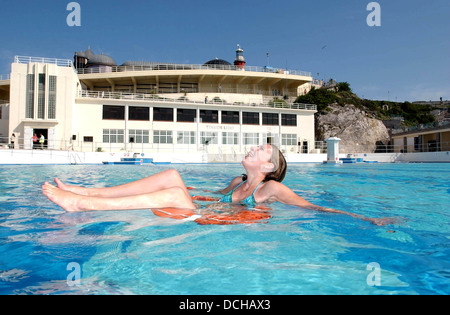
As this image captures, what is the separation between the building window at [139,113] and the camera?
28000 millimetres

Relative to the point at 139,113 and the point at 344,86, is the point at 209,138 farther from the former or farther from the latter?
the point at 344,86

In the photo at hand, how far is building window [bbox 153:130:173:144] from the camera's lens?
28.8 meters

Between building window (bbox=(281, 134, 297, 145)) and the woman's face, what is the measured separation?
2947 cm

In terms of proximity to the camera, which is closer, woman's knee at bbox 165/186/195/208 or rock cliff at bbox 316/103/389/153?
woman's knee at bbox 165/186/195/208

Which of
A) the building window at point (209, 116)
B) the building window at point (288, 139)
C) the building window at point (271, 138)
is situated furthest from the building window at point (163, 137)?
the building window at point (288, 139)

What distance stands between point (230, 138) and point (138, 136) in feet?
29.4

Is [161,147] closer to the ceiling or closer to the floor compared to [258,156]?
closer to the ceiling

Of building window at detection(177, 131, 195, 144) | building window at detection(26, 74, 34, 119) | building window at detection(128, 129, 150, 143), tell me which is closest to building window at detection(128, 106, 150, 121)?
building window at detection(128, 129, 150, 143)

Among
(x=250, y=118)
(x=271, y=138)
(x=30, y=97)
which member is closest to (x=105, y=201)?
(x=30, y=97)

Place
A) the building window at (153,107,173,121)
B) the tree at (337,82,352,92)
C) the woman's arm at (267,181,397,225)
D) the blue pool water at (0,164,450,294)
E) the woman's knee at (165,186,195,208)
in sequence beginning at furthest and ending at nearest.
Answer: the tree at (337,82,352,92) < the building window at (153,107,173,121) < the woman's arm at (267,181,397,225) < the woman's knee at (165,186,195,208) < the blue pool water at (0,164,450,294)

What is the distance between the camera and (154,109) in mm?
28547

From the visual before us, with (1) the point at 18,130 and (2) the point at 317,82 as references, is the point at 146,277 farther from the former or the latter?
(2) the point at 317,82

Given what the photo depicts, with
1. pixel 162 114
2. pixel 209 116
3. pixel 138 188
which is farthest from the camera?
pixel 209 116

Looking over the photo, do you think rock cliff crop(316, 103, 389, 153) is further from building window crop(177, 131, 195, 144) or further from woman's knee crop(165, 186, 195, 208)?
woman's knee crop(165, 186, 195, 208)
